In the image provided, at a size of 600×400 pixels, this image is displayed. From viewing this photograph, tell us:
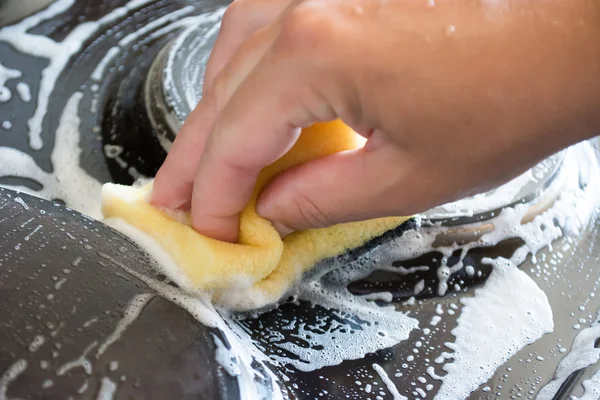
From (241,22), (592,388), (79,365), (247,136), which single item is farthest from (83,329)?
(592,388)

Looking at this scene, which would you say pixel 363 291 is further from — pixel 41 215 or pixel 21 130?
pixel 21 130

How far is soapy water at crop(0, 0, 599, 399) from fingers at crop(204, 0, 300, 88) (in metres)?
0.15

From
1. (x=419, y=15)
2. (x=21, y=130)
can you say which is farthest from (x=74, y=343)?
(x=21, y=130)

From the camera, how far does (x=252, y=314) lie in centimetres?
44

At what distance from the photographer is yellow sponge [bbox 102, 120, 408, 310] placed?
39 cm

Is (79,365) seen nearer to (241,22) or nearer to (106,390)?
(106,390)

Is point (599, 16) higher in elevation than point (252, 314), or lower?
higher

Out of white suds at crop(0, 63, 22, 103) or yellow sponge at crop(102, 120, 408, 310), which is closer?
yellow sponge at crop(102, 120, 408, 310)

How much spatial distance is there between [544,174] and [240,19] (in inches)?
13.8

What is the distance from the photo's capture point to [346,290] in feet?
1.59

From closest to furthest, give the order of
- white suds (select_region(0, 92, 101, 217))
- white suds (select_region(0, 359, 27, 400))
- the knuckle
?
white suds (select_region(0, 359, 27, 400)) → the knuckle → white suds (select_region(0, 92, 101, 217))

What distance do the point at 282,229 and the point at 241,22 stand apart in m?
0.15

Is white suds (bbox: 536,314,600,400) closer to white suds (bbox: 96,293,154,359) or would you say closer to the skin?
the skin

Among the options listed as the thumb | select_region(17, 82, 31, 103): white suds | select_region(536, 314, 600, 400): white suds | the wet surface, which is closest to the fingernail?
the thumb
